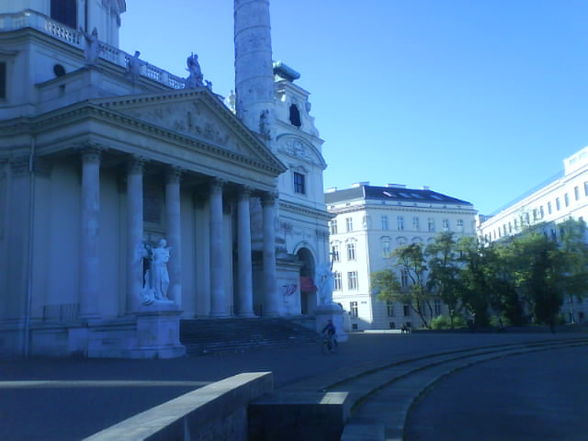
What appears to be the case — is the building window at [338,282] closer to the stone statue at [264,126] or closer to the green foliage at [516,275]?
the green foliage at [516,275]

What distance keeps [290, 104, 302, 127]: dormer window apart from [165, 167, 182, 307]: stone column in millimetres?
24376

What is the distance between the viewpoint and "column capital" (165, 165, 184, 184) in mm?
30219

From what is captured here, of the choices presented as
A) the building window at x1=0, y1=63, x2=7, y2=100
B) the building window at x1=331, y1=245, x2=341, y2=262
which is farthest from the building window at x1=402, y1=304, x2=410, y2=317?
the building window at x1=0, y1=63, x2=7, y2=100

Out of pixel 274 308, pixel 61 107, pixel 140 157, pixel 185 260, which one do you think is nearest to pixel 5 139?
pixel 61 107

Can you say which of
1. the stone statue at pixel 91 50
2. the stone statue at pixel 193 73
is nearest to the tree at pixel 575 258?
the stone statue at pixel 193 73

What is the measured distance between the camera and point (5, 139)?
28031mm

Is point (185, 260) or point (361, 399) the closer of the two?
point (361, 399)

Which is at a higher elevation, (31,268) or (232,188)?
(232,188)

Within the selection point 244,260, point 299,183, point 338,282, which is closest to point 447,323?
point 338,282

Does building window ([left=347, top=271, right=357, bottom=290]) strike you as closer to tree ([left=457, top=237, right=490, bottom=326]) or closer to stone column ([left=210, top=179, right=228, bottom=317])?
tree ([left=457, top=237, right=490, bottom=326])

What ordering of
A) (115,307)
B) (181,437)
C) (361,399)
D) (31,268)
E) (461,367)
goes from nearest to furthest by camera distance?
1. (181,437)
2. (361,399)
3. (461,367)
4. (31,268)
5. (115,307)

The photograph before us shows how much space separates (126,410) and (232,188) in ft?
90.8

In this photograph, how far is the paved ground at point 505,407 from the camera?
866 centimetres

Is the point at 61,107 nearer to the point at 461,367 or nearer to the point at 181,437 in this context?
the point at 461,367
